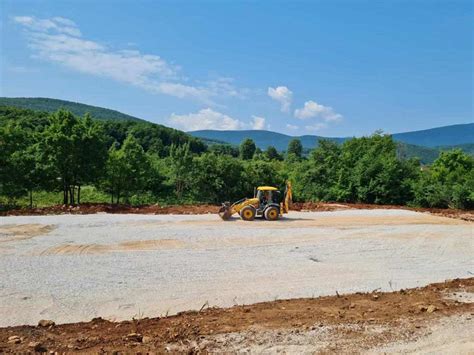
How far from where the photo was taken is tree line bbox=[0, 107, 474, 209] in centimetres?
2030

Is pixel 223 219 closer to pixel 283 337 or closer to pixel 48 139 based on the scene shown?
pixel 48 139

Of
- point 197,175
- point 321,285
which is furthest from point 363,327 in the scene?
point 197,175

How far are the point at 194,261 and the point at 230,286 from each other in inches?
86.8

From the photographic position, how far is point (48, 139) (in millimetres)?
20141

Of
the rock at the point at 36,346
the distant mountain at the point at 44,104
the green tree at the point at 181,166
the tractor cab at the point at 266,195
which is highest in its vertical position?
the distant mountain at the point at 44,104

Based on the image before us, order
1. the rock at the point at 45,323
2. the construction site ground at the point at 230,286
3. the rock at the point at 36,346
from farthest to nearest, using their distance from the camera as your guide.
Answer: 1. the rock at the point at 45,323
2. the construction site ground at the point at 230,286
3. the rock at the point at 36,346

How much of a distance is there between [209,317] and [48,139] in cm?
1678

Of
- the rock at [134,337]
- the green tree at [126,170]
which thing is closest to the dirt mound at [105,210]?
the green tree at [126,170]

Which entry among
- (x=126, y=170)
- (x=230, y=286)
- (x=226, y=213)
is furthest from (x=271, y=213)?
(x=126, y=170)

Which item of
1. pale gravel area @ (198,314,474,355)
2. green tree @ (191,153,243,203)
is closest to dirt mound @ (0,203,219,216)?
green tree @ (191,153,243,203)

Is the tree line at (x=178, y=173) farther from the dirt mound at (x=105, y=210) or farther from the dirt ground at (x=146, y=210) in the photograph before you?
the dirt mound at (x=105, y=210)

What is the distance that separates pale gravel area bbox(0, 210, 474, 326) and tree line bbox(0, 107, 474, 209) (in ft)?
15.2

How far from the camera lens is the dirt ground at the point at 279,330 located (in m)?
5.62

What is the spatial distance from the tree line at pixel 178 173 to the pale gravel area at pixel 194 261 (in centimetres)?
464
